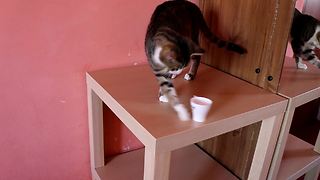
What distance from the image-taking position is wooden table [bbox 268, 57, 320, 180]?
77cm

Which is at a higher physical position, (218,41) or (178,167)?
(218,41)

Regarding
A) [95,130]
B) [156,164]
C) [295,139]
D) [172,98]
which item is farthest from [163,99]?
[295,139]

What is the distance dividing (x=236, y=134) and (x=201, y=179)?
17 centimetres

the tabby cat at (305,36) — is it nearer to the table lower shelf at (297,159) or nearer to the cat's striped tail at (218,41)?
the cat's striped tail at (218,41)

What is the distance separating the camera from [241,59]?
812mm

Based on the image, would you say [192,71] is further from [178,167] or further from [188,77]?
[178,167]

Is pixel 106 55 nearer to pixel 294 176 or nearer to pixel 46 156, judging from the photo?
pixel 46 156

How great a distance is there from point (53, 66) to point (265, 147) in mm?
598

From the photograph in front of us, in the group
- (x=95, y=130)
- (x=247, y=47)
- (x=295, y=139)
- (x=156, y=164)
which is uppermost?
(x=247, y=47)

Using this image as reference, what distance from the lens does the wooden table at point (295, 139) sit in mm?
766

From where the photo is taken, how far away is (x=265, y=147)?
747 mm

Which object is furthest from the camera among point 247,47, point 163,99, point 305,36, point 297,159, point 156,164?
point 297,159

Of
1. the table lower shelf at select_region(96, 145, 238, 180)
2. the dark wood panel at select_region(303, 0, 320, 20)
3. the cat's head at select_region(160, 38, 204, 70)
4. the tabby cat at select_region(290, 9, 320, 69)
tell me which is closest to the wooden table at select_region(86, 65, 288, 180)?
the table lower shelf at select_region(96, 145, 238, 180)

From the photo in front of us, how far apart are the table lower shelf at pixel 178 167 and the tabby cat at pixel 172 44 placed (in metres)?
0.32
